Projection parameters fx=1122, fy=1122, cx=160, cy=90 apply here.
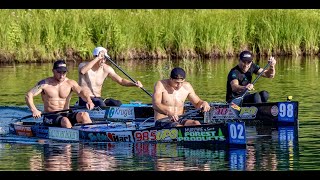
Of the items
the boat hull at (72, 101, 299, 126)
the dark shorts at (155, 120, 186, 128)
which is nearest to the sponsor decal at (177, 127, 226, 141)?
the dark shorts at (155, 120, 186, 128)

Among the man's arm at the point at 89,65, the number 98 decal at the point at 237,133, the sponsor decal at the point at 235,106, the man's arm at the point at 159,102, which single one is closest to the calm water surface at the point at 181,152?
the number 98 decal at the point at 237,133

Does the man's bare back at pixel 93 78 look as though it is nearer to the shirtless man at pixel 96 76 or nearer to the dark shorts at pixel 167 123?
the shirtless man at pixel 96 76

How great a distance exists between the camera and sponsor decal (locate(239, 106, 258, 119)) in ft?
86.4

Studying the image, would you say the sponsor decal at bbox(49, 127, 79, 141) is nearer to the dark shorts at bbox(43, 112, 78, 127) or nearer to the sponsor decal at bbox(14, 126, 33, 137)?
the dark shorts at bbox(43, 112, 78, 127)

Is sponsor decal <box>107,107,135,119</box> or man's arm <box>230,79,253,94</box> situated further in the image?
sponsor decal <box>107,107,135,119</box>

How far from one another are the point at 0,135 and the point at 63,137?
198 centimetres

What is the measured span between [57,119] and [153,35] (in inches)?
777

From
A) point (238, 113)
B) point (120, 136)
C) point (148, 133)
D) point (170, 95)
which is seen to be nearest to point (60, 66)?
point (120, 136)

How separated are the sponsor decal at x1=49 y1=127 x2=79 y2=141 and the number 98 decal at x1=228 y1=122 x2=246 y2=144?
3.60 metres

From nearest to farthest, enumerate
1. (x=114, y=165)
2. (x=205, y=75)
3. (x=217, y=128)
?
(x=114, y=165) → (x=217, y=128) → (x=205, y=75)

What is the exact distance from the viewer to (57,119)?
24.4 metres
